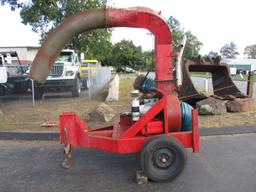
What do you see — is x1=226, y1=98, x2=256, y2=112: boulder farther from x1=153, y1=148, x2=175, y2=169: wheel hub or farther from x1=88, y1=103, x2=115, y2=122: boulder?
x1=153, y1=148, x2=175, y2=169: wheel hub

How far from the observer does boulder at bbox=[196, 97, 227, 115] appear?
9203mm

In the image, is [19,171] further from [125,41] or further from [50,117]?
[125,41]

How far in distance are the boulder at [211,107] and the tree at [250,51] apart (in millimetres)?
127084

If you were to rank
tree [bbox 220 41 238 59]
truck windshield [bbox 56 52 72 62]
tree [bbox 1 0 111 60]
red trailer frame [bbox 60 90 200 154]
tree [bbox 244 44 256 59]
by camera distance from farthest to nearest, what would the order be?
1. tree [bbox 220 41 238 59]
2. tree [bbox 244 44 256 59]
3. tree [bbox 1 0 111 60]
4. truck windshield [bbox 56 52 72 62]
5. red trailer frame [bbox 60 90 200 154]

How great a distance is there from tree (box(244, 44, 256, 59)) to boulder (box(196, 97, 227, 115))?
127084 millimetres

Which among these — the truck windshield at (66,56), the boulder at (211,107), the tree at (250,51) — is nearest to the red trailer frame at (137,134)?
the boulder at (211,107)

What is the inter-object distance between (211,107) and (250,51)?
132969 millimetres

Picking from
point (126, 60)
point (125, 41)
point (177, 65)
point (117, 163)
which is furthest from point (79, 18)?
point (125, 41)

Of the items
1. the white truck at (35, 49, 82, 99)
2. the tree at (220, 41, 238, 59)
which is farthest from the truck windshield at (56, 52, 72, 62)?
the tree at (220, 41, 238, 59)

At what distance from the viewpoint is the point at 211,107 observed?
30.3 feet

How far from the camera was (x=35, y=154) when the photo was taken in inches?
239

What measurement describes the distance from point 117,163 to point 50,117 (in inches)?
198

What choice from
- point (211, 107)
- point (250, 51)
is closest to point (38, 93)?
point (211, 107)

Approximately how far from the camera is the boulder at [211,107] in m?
9.20
